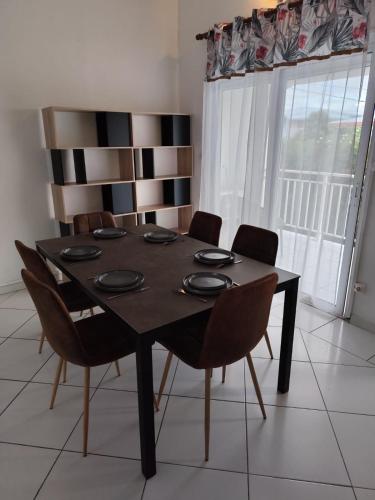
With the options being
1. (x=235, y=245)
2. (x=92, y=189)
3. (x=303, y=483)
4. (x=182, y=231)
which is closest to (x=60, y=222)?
(x=92, y=189)

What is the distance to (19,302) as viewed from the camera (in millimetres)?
3080

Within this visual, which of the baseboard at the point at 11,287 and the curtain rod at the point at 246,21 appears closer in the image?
the curtain rod at the point at 246,21

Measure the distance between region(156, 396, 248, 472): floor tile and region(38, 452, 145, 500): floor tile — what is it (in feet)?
0.53

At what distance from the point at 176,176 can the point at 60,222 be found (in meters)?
1.36

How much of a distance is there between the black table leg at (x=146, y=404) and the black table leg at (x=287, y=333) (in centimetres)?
82

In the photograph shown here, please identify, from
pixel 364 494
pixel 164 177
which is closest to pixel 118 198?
pixel 164 177

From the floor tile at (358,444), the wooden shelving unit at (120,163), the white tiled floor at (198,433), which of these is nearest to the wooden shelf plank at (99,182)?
the wooden shelving unit at (120,163)

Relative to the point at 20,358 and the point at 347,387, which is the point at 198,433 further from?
the point at 20,358

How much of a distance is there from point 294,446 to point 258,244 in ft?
3.59

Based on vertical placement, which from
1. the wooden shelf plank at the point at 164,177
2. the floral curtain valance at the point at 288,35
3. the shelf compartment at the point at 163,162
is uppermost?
the floral curtain valance at the point at 288,35

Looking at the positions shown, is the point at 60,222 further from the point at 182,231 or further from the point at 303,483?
the point at 303,483

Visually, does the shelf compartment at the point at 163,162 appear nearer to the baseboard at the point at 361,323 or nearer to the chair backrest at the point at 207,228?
the chair backrest at the point at 207,228

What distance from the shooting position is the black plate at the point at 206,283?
153 cm

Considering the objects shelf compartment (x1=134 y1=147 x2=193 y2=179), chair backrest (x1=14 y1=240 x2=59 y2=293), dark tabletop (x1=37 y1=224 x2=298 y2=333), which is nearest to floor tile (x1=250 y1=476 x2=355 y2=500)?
dark tabletop (x1=37 y1=224 x2=298 y2=333)
